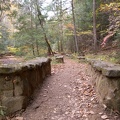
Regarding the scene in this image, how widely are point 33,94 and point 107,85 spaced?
6.09ft

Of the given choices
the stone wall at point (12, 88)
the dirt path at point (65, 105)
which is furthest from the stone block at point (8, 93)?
the dirt path at point (65, 105)

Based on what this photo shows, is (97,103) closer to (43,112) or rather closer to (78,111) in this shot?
(78,111)

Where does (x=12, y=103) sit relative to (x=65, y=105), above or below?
above

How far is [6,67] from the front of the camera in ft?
10.4

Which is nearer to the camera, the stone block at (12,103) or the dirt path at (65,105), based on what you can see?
the dirt path at (65,105)

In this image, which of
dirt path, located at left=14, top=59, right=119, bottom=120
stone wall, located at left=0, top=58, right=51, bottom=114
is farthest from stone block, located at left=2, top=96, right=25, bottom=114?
dirt path, located at left=14, top=59, right=119, bottom=120

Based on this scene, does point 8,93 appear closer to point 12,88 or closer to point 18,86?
point 12,88

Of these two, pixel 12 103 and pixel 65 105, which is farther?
pixel 65 105

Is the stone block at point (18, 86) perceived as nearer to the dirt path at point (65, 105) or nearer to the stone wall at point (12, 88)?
the stone wall at point (12, 88)

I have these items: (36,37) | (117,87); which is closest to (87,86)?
(117,87)

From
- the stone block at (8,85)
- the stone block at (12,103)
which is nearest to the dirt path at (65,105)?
the stone block at (12,103)

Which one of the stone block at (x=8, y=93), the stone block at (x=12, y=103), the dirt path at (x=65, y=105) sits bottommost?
the dirt path at (x=65, y=105)

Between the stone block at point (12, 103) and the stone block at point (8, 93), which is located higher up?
the stone block at point (8, 93)

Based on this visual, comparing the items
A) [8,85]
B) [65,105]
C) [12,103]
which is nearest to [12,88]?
[8,85]
